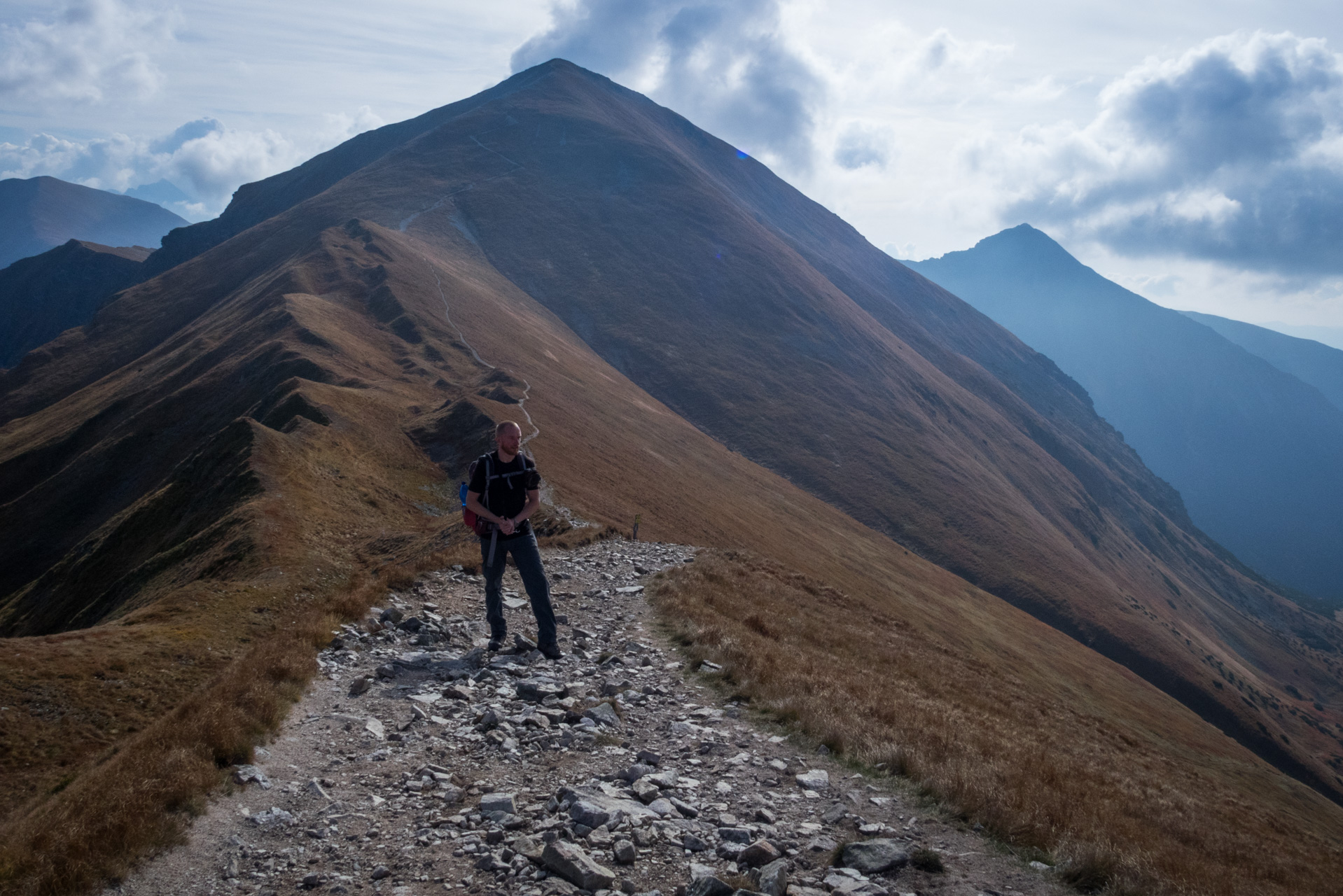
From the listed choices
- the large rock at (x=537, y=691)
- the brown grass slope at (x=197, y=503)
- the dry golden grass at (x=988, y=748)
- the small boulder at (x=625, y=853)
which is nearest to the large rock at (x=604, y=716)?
the large rock at (x=537, y=691)

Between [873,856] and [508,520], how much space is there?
667cm

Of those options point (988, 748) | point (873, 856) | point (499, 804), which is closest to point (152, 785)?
point (499, 804)

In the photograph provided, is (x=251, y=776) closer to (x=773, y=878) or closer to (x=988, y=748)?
(x=773, y=878)

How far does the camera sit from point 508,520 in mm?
10969

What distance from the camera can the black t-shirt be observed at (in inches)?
435

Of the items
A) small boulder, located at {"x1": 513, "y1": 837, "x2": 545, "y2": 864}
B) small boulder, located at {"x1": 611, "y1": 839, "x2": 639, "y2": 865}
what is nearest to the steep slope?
small boulder, located at {"x1": 513, "y1": 837, "x2": 545, "y2": 864}

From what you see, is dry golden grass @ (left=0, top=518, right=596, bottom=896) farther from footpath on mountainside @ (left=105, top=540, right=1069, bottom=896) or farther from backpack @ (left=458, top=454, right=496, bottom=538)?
backpack @ (left=458, top=454, right=496, bottom=538)

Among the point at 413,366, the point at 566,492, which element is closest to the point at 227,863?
the point at 566,492

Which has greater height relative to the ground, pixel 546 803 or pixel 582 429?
pixel 582 429

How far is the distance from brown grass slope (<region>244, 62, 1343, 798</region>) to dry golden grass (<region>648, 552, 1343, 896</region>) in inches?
3324

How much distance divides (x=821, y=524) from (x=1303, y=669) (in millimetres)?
123912

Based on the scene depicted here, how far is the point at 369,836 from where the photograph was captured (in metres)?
6.30

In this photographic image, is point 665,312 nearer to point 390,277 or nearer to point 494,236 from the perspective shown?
point 494,236

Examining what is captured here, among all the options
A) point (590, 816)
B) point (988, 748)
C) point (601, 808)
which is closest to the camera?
point (590, 816)
